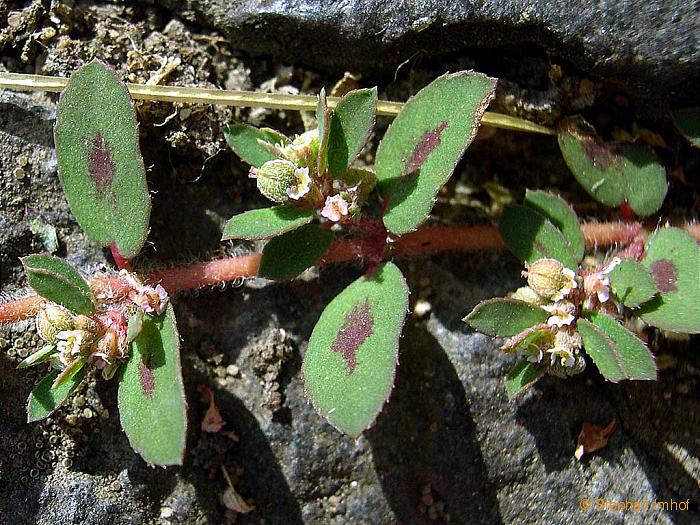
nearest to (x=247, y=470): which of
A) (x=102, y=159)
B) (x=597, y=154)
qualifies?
(x=102, y=159)

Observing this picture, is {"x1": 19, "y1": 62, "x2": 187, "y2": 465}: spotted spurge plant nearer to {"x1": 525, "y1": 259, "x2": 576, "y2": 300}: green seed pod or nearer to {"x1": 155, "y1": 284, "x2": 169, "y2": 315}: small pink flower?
{"x1": 155, "y1": 284, "x2": 169, "y2": 315}: small pink flower

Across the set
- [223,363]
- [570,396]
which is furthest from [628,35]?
[223,363]

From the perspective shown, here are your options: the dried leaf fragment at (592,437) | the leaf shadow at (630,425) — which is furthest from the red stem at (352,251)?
the dried leaf fragment at (592,437)

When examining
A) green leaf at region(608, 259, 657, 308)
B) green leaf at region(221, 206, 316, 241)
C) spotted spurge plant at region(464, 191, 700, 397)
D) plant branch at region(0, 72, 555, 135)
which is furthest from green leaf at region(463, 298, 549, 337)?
plant branch at region(0, 72, 555, 135)

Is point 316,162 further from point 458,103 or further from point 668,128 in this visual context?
point 668,128

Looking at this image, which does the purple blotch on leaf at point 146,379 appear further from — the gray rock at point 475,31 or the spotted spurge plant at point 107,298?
the gray rock at point 475,31

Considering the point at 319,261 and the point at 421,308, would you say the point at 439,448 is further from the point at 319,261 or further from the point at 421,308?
the point at 319,261
